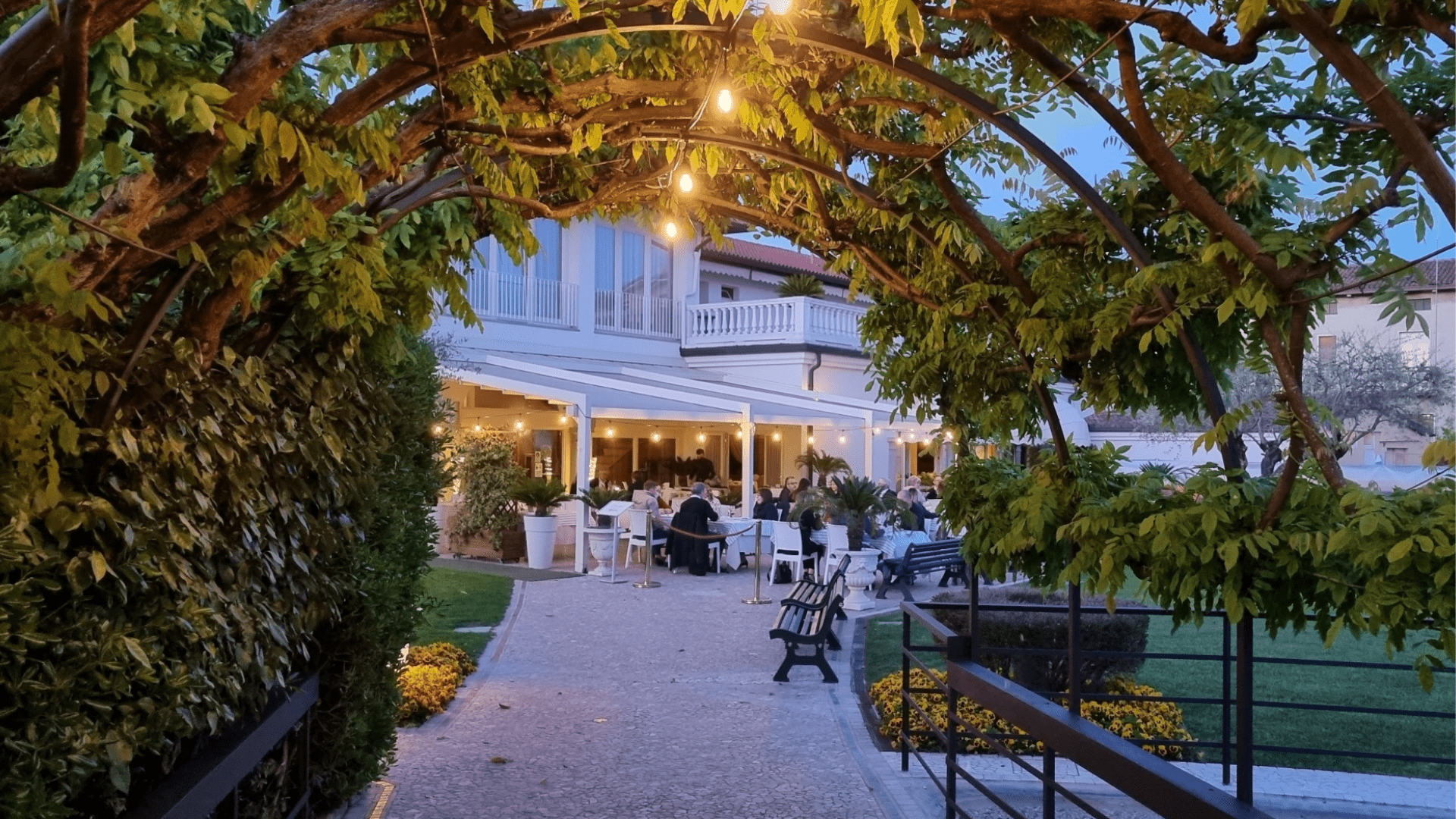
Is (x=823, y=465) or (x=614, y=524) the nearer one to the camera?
(x=614, y=524)

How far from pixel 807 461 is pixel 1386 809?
1386cm

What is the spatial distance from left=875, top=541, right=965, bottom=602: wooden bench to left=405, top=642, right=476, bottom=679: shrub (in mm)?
6463

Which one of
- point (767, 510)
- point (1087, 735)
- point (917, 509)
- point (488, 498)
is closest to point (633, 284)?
point (488, 498)

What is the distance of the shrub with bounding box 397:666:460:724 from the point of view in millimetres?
7727

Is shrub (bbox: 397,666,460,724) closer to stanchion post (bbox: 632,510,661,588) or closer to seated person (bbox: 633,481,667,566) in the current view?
stanchion post (bbox: 632,510,661,588)

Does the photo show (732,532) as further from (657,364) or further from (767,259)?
(767,259)

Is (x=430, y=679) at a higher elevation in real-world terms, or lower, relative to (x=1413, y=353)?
lower

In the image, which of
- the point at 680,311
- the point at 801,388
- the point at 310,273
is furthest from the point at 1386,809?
the point at 680,311

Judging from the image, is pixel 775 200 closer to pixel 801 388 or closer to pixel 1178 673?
pixel 1178 673

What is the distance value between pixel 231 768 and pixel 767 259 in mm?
25887

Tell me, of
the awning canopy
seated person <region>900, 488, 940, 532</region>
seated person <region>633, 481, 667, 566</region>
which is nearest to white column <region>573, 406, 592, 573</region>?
the awning canopy

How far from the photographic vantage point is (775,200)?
5309 millimetres

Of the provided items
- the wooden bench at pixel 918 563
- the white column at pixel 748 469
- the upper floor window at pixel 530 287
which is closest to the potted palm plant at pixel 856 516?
the wooden bench at pixel 918 563

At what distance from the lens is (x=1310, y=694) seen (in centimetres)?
998
